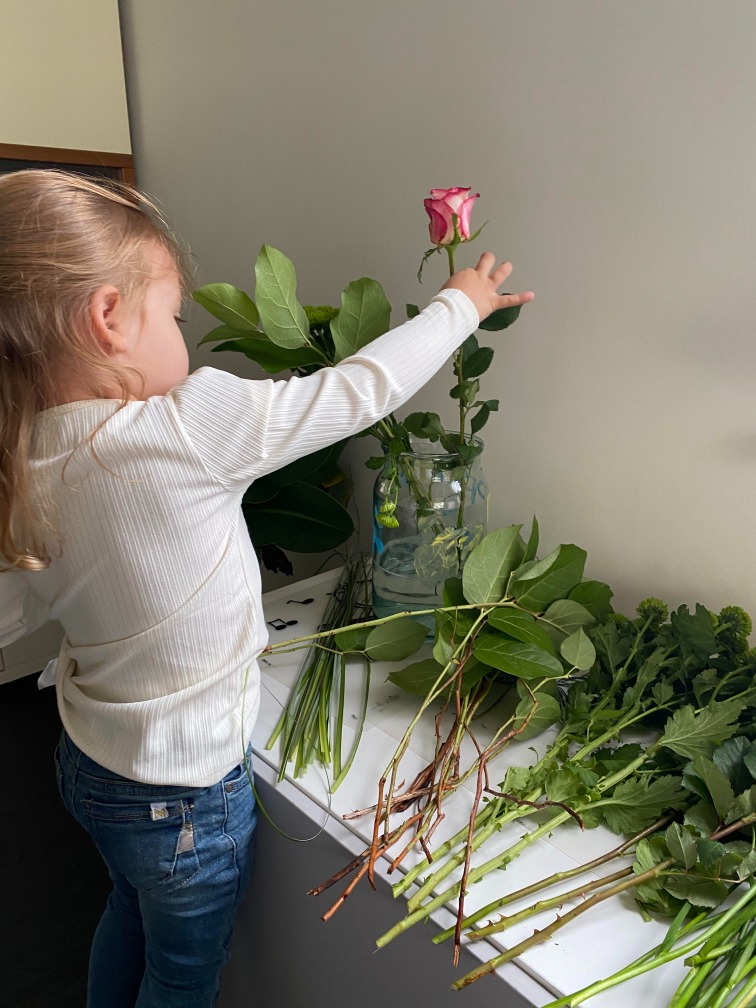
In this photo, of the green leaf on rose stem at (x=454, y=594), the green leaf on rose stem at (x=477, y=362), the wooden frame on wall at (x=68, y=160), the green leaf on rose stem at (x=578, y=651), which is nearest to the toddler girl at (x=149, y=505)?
the green leaf on rose stem at (x=477, y=362)

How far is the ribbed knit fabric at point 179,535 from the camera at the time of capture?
68 centimetres

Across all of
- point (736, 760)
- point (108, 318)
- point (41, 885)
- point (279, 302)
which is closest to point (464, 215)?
point (279, 302)

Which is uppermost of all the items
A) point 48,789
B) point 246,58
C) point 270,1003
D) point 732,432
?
point 246,58

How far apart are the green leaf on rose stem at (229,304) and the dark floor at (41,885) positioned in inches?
40.7

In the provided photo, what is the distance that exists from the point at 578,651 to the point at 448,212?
1.56ft

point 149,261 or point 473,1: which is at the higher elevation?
point 473,1

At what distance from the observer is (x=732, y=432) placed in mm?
843

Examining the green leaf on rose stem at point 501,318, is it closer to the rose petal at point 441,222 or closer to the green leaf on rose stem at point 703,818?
the rose petal at point 441,222

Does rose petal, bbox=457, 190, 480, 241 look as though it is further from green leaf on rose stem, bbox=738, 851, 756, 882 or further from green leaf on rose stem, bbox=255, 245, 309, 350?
green leaf on rose stem, bbox=738, 851, 756, 882

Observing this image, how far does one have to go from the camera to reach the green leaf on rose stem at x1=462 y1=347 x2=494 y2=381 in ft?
2.94

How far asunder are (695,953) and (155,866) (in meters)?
0.50

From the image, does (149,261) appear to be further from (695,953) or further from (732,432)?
(695,953)

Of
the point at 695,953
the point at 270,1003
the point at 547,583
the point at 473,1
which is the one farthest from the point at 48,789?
the point at 473,1

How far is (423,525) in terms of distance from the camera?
977mm
